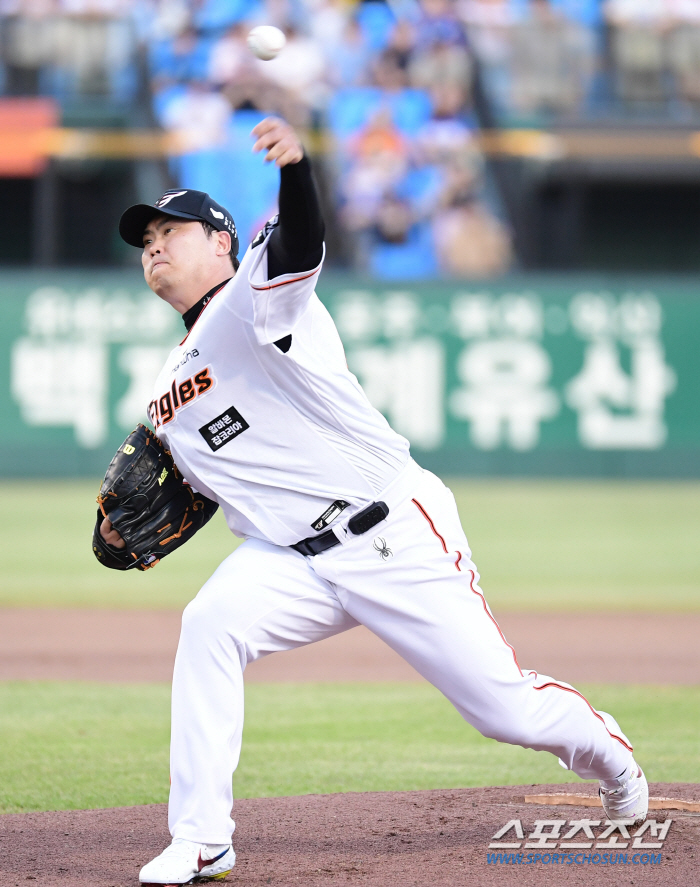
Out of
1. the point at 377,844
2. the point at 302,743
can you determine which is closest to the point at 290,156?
the point at 377,844

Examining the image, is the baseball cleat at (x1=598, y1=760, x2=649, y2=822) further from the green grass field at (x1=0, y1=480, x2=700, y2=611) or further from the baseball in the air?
the green grass field at (x1=0, y1=480, x2=700, y2=611)

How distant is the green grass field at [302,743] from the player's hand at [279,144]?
211 cm

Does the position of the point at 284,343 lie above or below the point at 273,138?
below

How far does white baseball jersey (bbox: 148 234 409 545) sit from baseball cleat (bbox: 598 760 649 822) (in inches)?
38.1

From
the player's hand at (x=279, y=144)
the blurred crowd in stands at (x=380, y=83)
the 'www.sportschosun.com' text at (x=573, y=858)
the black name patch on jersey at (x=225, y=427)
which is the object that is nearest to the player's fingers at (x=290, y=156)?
the player's hand at (x=279, y=144)

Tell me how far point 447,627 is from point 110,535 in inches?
36.3

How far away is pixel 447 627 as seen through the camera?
3045 mm

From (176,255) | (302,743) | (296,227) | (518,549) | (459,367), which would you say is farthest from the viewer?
(459,367)

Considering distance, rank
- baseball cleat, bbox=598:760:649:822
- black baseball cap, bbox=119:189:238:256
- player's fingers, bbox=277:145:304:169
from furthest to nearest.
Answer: baseball cleat, bbox=598:760:649:822, black baseball cap, bbox=119:189:238:256, player's fingers, bbox=277:145:304:169

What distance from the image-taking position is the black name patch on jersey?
310 cm

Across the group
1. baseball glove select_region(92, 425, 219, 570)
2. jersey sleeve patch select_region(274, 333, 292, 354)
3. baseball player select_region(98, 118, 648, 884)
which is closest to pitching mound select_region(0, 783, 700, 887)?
baseball player select_region(98, 118, 648, 884)

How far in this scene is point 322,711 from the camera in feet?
17.1

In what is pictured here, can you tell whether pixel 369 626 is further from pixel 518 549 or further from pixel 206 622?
pixel 518 549

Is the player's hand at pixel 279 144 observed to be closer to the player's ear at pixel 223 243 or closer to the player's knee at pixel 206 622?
the player's ear at pixel 223 243
